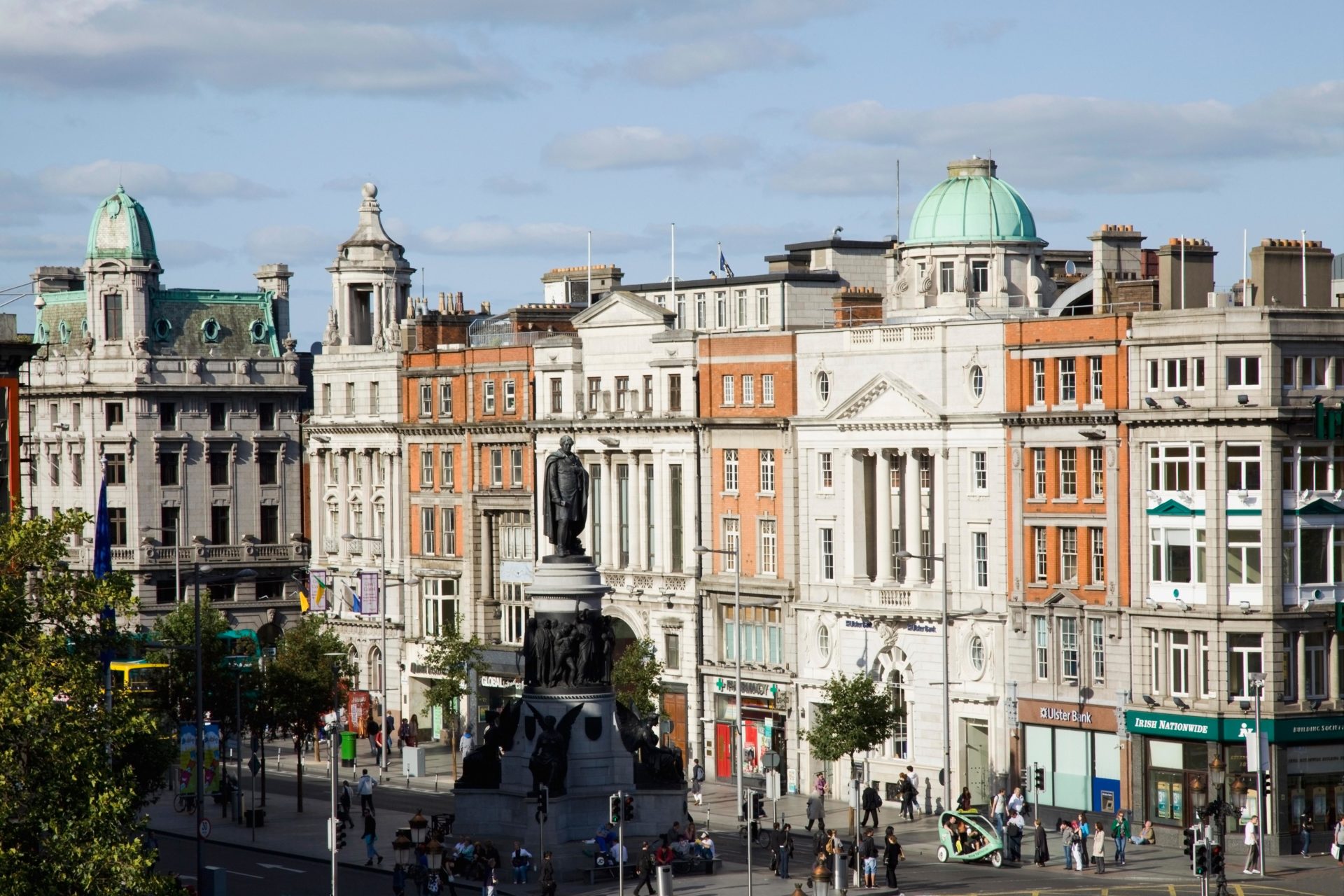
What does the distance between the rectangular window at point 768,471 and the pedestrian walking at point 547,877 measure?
3159cm

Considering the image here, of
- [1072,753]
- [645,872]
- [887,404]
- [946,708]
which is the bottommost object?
[645,872]

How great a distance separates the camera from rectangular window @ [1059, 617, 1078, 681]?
3465 inches

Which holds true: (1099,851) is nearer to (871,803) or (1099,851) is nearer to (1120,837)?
(1120,837)

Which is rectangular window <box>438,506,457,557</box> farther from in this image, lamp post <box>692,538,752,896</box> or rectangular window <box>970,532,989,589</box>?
rectangular window <box>970,532,989,589</box>

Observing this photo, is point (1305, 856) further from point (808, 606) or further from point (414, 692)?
point (414, 692)

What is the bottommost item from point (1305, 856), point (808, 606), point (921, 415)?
point (1305, 856)

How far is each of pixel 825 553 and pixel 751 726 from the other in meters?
8.13

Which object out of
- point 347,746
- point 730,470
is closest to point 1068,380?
point 730,470

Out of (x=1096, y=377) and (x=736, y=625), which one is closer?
(x=1096, y=377)

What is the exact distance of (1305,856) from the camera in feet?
266

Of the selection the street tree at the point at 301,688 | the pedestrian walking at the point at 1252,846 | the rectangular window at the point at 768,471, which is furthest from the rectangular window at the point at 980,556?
the street tree at the point at 301,688

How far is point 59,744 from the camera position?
5456cm

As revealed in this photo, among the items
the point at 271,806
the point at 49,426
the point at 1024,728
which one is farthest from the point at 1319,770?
the point at 49,426

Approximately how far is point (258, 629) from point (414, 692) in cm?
1739
